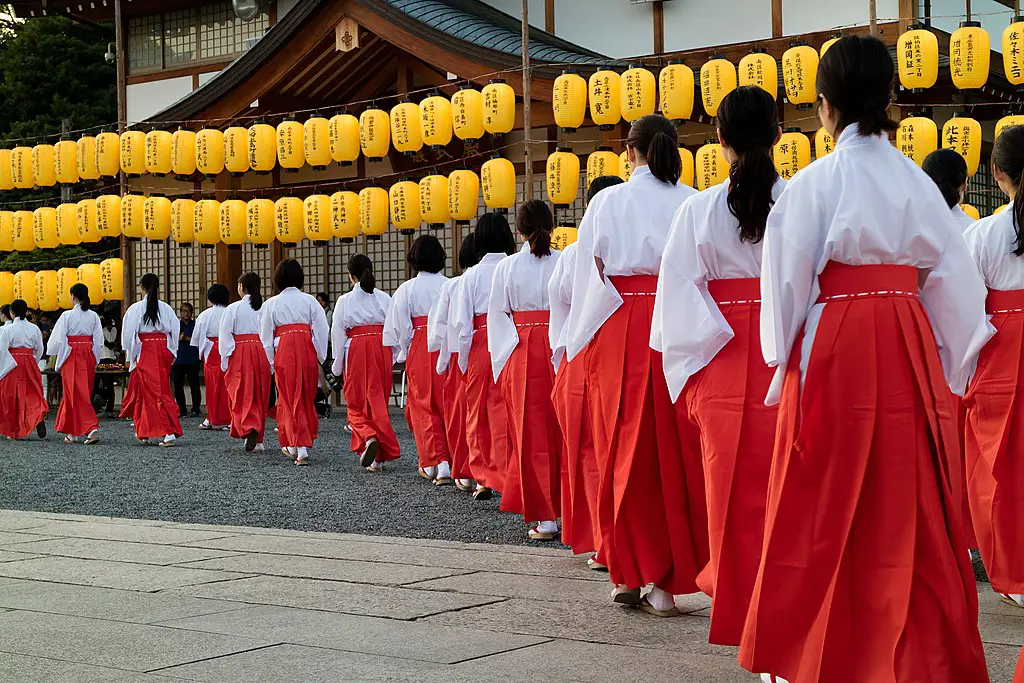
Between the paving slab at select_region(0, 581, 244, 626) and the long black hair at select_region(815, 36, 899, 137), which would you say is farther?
the paving slab at select_region(0, 581, 244, 626)

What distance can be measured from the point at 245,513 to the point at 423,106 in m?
7.45

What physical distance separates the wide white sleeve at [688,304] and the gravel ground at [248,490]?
274cm

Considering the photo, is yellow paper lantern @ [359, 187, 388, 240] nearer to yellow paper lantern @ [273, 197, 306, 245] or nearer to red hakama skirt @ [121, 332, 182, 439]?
yellow paper lantern @ [273, 197, 306, 245]

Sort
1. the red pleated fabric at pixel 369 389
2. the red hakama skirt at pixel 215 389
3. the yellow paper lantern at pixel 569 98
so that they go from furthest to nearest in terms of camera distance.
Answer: the red hakama skirt at pixel 215 389 → the yellow paper lantern at pixel 569 98 → the red pleated fabric at pixel 369 389

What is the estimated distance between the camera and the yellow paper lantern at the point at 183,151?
1634cm

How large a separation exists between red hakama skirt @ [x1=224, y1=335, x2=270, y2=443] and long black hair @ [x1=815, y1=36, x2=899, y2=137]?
986cm

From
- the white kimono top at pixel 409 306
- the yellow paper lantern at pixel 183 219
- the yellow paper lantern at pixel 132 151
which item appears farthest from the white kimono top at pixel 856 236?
the yellow paper lantern at pixel 132 151

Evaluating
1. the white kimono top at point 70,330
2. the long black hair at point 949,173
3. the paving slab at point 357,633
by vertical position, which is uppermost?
the long black hair at point 949,173

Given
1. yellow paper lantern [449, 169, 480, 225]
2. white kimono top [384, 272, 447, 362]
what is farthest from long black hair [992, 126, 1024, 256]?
yellow paper lantern [449, 169, 480, 225]

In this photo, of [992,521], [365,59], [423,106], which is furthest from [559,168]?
[992,521]

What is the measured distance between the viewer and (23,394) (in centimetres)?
1464

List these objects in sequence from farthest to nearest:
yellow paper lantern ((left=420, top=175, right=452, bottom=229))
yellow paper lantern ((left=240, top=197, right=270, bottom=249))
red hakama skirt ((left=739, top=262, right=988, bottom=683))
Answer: yellow paper lantern ((left=240, top=197, right=270, bottom=249)) < yellow paper lantern ((left=420, top=175, right=452, bottom=229)) < red hakama skirt ((left=739, top=262, right=988, bottom=683))

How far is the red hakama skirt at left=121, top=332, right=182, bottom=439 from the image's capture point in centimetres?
1320

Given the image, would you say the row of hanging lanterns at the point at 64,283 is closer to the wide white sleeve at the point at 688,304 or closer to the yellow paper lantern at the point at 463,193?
the yellow paper lantern at the point at 463,193
